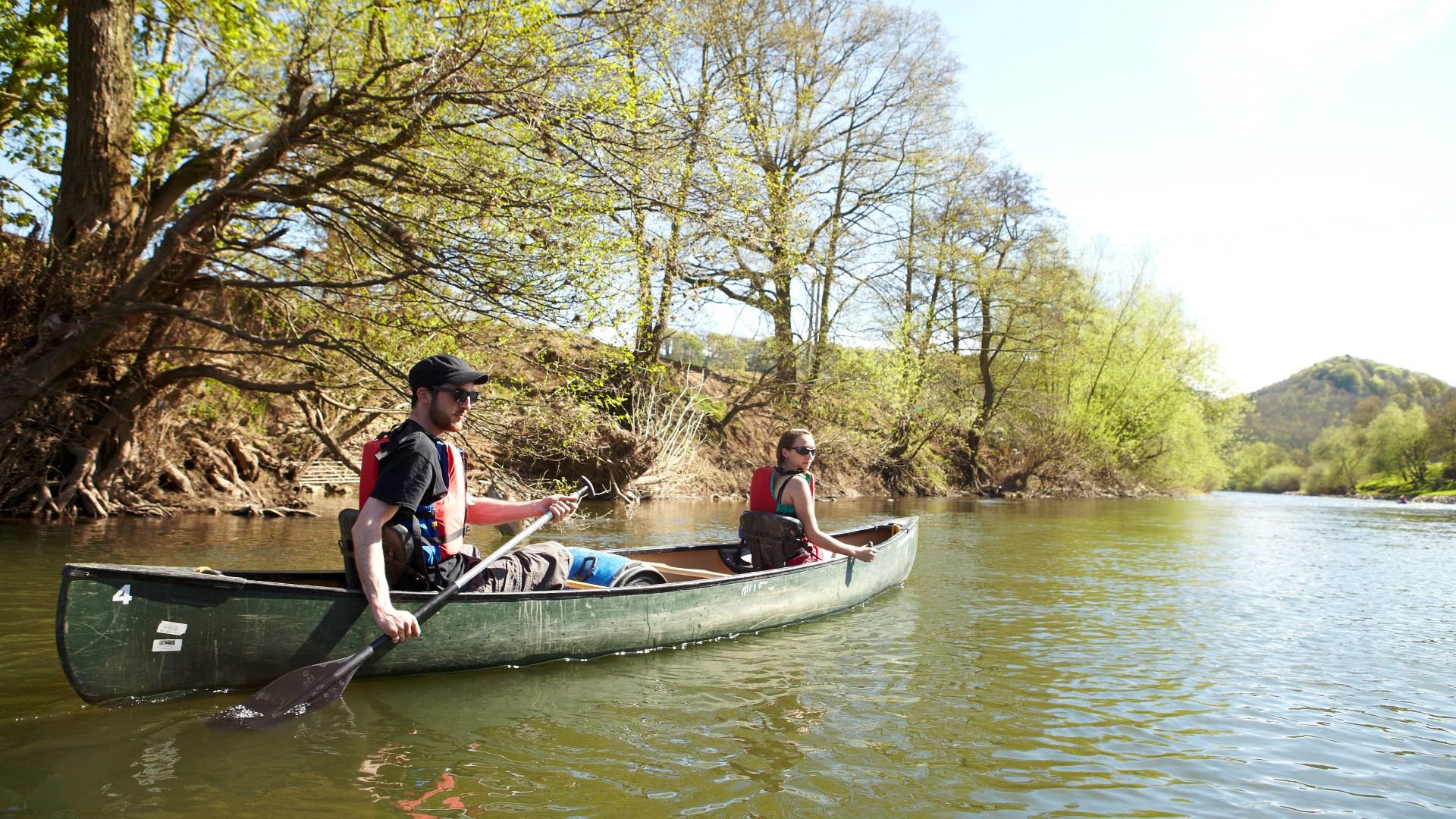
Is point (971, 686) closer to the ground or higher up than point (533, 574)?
closer to the ground

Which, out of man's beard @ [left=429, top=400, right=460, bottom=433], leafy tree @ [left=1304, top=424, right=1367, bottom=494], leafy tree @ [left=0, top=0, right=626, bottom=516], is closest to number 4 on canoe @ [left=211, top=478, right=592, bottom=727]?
man's beard @ [left=429, top=400, right=460, bottom=433]

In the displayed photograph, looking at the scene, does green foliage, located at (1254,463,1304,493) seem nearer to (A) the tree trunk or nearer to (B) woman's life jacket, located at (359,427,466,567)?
(A) the tree trunk

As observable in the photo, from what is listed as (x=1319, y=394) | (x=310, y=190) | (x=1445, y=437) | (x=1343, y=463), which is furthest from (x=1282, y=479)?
(x=1319, y=394)

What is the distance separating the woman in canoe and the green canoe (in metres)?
0.54

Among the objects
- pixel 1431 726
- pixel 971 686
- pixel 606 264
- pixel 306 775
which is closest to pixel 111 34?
pixel 606 264

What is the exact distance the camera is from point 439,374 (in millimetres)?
4719

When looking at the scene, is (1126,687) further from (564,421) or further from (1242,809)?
(564,421)

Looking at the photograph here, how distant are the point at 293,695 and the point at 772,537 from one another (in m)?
3.88

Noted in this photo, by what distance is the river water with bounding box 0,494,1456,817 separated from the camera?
3754 mm

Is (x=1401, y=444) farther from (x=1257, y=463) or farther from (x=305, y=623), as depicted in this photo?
(x=305, y=623)

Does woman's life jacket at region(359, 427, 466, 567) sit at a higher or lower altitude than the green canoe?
higher

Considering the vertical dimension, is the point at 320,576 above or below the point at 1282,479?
below

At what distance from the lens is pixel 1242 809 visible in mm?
3809

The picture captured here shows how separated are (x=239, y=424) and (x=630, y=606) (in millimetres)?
11183
